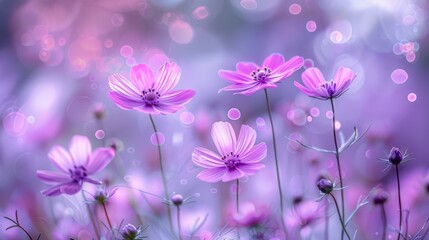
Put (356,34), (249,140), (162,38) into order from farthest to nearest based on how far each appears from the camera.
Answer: (162,38) < (356,34) < (249,140)

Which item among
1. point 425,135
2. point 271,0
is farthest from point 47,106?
point 425,135

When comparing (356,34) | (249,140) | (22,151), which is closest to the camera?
(249,140)

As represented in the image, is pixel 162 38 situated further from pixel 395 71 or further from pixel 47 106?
pixel 395 71

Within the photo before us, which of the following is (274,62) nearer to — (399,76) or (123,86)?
(123,86)

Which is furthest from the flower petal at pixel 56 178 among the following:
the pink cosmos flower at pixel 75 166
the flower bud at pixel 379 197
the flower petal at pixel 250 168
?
the flower bud at pixel 379 197

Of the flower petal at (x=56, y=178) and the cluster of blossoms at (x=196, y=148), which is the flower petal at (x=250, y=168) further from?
the flower petal at (x=56, y=178)

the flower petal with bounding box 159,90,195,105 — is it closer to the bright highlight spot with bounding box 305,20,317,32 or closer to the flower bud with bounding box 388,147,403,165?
the flower bud with bounding box 388,147,403,165

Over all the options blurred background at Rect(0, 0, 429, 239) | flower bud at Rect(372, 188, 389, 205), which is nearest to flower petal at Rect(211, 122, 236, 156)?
flower bud at Rect(372, 188, 389, 205)

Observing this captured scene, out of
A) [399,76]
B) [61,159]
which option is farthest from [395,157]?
[399,76]
